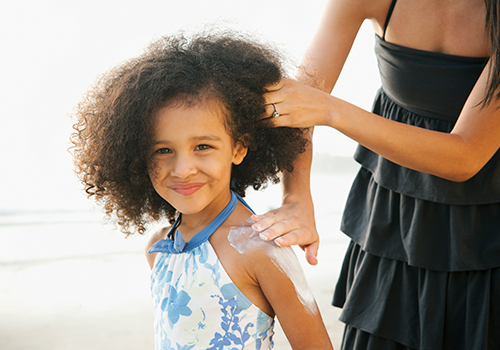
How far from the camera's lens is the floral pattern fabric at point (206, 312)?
1.16 metres

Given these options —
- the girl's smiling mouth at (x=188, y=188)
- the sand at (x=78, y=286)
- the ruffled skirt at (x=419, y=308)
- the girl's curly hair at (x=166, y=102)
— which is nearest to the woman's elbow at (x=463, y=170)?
the ruffled skirt at (x=419, y=308)

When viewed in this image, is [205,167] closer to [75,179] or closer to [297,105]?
[297,105]

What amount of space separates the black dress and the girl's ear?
0.49 m

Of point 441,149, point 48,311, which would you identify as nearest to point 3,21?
point 48,311

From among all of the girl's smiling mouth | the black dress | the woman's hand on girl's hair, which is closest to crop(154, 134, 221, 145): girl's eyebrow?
the girl's smiling mouth

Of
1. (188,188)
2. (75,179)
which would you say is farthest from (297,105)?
(75,179)

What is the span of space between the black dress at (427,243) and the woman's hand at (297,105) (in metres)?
0.40

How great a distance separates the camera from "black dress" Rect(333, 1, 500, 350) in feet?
4.30

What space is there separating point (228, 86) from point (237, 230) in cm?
Result: 38

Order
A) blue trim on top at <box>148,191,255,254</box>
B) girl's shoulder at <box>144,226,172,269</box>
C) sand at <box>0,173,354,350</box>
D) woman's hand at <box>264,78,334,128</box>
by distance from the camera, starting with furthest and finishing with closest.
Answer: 1. sand at <box>0,173,354,350</box>
2. girl's shoulder at <box>144,226,172,269</box>
3. blue trim on top at <box>148,191,255,254</box>
4. woman's hand at <box>264,78,334,128</box>

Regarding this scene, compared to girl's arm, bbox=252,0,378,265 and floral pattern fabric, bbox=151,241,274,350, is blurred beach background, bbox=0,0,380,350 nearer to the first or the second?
girl's arm, bbox=252,0,378,265

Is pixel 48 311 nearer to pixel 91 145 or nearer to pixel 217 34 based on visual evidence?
pixel 91 145

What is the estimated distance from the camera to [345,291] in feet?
5.45

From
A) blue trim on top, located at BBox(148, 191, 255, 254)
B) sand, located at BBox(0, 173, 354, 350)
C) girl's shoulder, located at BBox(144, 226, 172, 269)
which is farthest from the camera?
sand, located at BBox(0, 173, 354, 350)
